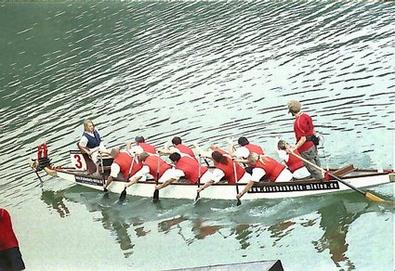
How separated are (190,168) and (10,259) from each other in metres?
7.58

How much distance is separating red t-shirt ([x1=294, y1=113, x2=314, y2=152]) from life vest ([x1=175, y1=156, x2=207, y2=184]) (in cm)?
330

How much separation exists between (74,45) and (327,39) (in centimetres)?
2209

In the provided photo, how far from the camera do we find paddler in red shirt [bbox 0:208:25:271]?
1161cm

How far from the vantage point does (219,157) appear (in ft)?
57.4

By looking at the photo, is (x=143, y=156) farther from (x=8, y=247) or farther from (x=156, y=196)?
(x=8, y=247)

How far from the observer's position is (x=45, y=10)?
220 ft

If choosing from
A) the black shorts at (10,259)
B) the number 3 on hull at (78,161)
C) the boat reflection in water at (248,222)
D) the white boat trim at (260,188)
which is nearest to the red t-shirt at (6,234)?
the black shorts at (10,259)

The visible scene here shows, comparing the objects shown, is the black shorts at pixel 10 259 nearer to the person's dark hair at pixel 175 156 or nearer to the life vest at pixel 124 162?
the person's dark hair at pixel 175 156

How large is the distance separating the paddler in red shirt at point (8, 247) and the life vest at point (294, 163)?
7813 millimetres

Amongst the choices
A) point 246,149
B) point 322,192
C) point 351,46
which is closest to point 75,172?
point 246,149

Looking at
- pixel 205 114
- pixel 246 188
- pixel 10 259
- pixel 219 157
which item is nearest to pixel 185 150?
pixel 219 157

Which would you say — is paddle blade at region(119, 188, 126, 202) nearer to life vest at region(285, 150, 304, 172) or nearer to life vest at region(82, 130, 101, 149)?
life vest at region(82, 130, 101, 149)

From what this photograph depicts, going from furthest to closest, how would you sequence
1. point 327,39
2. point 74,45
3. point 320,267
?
1. point 74,45
2. point 327,39
3. point 320,267

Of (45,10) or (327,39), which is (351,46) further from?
(45,10)
